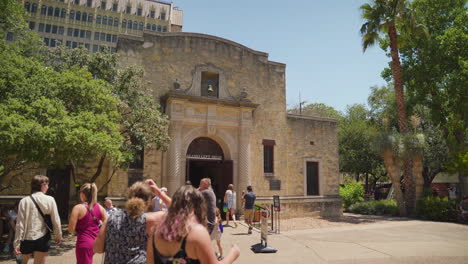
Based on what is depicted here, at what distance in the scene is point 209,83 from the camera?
15688 millimetres

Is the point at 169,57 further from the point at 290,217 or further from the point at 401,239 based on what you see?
the point at 401,239

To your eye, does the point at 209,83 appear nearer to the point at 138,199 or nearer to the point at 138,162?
the point at 138,162

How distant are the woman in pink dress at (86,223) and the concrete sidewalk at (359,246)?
10.4ft

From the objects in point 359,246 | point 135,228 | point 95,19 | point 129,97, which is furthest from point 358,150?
point 95,19

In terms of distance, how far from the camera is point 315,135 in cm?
1811

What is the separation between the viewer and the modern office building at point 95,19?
2206 inches

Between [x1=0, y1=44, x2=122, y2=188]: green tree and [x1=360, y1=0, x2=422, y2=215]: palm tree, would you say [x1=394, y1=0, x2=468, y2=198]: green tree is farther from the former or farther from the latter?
[x1=0, y1=44, x2=122, y2=188]: green tree

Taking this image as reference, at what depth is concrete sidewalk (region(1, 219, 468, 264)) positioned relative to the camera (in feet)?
25.2

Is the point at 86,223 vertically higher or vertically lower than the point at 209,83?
lower

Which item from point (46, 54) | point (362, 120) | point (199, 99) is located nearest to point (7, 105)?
point (46, 54)

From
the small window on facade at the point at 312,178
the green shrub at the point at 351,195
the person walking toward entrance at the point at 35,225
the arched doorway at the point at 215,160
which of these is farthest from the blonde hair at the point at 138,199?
the green shrub at the point at 351,195

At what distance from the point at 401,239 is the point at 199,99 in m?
9.63

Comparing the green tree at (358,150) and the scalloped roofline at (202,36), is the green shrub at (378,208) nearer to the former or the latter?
the scalloped roofline at (202,36)

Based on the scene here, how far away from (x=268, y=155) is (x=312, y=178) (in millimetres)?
3217
